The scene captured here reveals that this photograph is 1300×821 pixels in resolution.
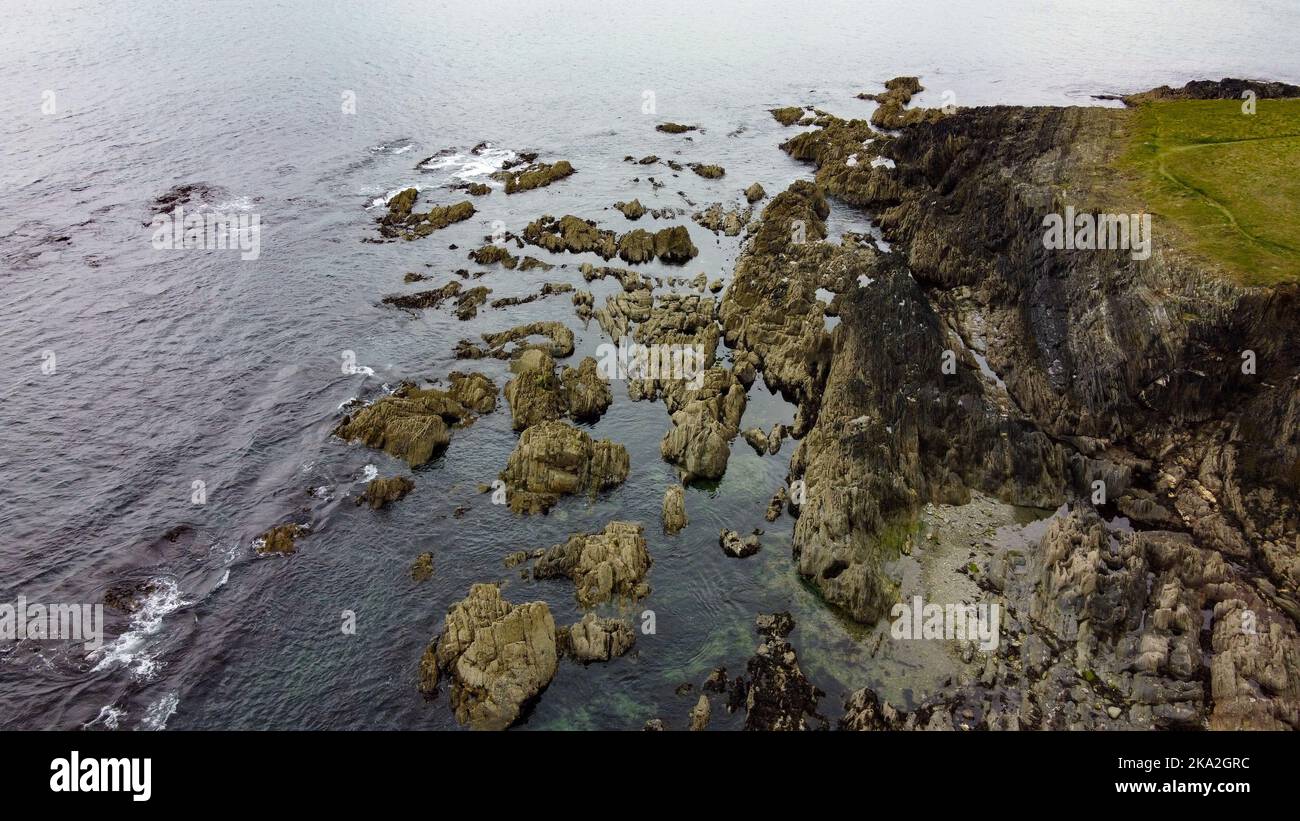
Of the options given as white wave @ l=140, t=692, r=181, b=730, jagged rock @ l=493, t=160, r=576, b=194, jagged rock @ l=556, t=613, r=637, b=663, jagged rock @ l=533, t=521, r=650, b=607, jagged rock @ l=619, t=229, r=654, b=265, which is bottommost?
white wave @ l=140, t=692, r=181, b=730

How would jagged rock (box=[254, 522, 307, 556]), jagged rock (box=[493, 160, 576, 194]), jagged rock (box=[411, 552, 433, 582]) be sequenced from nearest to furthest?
1. jagged rock (box=[411, 552, 433, 582])
2. jagged rock (box=[254, 522, 307, 556])
3. jagged rock (box=[493, 160, 576, 194])

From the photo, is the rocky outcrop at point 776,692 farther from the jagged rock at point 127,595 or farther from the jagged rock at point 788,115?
the jagged rock at point 788,115

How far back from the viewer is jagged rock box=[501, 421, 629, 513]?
39375mm

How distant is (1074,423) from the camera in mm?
41719

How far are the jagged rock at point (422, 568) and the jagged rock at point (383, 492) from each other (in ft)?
16.0

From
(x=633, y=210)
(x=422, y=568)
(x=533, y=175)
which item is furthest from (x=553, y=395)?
(x=533, y=175)

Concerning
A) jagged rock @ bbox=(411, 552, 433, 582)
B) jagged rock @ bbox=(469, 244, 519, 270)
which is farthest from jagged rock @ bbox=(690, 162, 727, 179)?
jagged rock @ bbox=(411, 552, 433, 582)

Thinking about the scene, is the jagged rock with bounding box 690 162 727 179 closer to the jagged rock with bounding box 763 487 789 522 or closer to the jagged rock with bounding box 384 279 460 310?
the jagged rock with bounding box 384 279 460 310

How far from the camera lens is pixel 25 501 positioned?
132 feet

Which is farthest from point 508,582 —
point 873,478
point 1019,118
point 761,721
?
point 1019,118

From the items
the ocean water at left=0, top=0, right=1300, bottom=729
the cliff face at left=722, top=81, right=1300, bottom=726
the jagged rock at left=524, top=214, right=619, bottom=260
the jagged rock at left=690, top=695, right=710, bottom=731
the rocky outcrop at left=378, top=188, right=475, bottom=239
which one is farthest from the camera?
the rocky outcrop at left=378, top=188, right=475, bottom=239

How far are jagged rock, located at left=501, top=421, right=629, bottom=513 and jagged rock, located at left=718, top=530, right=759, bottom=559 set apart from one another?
23.8 ft

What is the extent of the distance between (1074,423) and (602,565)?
28.3m

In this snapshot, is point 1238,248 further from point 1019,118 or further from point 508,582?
point 508,582
